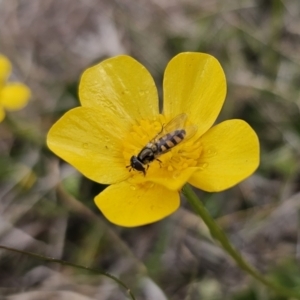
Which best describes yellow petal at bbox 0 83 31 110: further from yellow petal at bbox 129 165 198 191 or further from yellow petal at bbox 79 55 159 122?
yellow petal at bbox 129 165 198 191

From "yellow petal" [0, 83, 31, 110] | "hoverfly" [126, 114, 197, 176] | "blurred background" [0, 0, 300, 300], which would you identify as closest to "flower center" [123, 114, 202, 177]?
"hoverfly" [126, 114, 197, 176]

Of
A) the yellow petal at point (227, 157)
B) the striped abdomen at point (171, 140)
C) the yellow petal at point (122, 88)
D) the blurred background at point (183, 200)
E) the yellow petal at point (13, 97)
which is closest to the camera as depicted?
the yellow petal at point (227, 157)

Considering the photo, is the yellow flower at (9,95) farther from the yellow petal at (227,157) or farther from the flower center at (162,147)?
the yellow petal at (227,157)

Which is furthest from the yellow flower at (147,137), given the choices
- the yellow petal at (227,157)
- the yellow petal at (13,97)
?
the yellow petal at (13,97)

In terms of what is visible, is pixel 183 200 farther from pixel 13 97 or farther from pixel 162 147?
pixel 162 147

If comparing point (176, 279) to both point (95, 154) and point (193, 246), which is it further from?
point (95, 154)

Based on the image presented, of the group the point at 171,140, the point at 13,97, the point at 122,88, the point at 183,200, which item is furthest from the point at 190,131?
the point at 13,97

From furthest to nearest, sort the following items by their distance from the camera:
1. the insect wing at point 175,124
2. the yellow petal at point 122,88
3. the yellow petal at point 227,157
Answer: the yellow petal at point 122,88
the insect wing at point 175,124
the yellow petal at point 227,157

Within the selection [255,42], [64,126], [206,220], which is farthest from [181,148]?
[255,42]
